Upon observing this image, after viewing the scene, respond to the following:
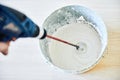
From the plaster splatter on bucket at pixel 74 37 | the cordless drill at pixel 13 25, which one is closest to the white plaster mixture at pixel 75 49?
the plaster splatter on bucket at pixel 74 37

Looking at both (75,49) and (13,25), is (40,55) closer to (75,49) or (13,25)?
(75,49)

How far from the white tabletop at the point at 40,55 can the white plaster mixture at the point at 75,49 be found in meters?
0.03

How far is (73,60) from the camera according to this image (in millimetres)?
768

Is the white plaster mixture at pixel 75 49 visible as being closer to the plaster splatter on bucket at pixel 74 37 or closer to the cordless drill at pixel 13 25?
the plaster splatter on bucket at pixel 74 37

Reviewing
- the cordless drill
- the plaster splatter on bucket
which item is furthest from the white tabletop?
the cordless drill

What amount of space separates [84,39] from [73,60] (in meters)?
0.07

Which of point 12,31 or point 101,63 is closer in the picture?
point 12,31

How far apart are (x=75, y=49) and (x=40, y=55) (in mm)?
105

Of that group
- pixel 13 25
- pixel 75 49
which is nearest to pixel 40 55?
pixel 75 49

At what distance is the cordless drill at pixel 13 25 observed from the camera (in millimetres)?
537

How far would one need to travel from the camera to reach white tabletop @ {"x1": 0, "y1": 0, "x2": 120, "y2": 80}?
74cm

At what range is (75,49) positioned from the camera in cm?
77

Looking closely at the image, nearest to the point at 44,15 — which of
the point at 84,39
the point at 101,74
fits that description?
the point at 84,39

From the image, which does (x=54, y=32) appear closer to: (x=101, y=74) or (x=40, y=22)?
(x=40, y=22)
